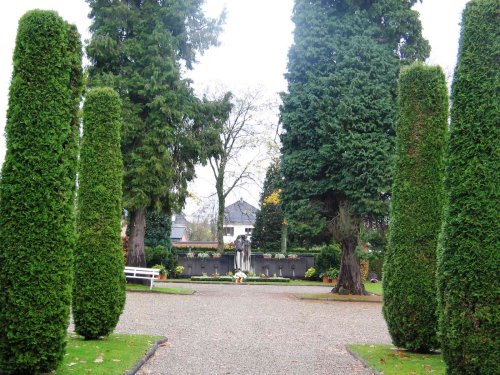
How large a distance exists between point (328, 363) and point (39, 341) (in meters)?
4.29

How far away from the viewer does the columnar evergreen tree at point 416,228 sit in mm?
9125

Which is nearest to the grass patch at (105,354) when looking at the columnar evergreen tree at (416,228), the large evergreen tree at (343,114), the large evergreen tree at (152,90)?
the columnar evergreen tree at (416,228)

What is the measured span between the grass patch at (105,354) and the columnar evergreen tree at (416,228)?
4042mm

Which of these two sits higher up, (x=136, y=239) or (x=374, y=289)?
(x=136, y=239)

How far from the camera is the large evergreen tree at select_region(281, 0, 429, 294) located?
837 inches

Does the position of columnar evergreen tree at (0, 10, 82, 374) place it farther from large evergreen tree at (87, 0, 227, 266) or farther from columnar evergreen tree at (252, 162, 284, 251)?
columnar evergreen tree at (252, 162, 284, 251)

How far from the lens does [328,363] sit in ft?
29.0

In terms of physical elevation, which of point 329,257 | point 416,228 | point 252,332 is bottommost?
point 252,332

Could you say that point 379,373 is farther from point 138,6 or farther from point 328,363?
point 138,6

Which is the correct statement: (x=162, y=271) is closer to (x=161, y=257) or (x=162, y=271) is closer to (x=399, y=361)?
(x=161, y=257)

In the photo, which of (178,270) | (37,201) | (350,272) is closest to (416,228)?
(37,201)

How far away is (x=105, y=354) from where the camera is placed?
27.9 feet

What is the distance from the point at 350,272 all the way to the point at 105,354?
15.6 m

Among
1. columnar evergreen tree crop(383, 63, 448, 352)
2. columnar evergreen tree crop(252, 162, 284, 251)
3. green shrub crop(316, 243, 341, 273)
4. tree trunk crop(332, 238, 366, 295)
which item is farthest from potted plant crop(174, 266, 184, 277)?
columnar evergreen tree crop(383, 63, 448, 352)
